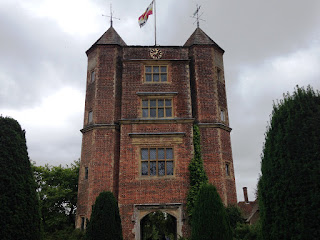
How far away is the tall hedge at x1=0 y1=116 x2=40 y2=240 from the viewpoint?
7.98m

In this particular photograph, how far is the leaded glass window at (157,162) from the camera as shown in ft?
59.0

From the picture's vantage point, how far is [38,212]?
8836 millimetres

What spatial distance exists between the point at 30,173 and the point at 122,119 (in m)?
9.85

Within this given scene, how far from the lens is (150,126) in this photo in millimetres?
18859

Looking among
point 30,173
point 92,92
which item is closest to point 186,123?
point 92,92

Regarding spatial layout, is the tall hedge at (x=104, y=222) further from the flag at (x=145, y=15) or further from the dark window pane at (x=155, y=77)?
the flag at (x=145, y=15)

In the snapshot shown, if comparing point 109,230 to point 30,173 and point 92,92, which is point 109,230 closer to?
point 30,173

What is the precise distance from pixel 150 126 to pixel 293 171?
11780 millimetres

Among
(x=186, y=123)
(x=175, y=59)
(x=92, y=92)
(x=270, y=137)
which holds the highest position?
(x=175, y=59)

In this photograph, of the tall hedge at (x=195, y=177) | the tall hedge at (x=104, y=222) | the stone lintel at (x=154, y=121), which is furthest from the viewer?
the stone lintel at (x=154, y=121)

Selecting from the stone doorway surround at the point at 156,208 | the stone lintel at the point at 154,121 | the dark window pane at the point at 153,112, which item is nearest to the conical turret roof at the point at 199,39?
the dark window pane at the point at 153,112

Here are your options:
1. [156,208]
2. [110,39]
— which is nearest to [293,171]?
[156,208]

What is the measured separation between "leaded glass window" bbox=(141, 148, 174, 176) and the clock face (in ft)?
21.2

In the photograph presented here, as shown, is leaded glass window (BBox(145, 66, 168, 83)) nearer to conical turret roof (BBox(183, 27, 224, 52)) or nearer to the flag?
conical turret roof (BBox(183, 27, 224, 52))
